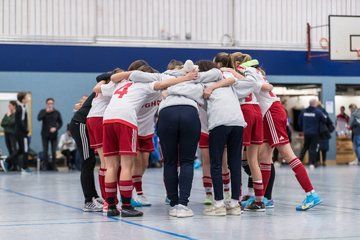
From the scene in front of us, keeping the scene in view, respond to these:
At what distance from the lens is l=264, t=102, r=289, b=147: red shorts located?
859 centimetres

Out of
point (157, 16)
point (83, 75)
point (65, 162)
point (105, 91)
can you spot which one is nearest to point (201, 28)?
point (157, 16)

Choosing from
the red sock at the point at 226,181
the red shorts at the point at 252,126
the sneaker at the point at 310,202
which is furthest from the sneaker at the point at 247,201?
the red shorts at the point at 252,126

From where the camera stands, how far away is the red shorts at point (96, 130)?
28.2ft

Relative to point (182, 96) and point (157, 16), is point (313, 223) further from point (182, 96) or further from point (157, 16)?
point (157, 16)

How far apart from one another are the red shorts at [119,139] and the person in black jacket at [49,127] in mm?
12531

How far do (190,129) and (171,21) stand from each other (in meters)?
16.7

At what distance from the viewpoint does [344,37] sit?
71.5 ft

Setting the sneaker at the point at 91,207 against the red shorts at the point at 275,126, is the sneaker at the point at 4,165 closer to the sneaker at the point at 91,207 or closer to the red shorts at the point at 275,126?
the sneaker at the point at 91,207

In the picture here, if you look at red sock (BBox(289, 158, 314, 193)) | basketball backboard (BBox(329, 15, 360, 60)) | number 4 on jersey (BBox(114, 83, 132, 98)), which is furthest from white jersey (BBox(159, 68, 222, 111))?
basketball backboard (BBox(329, 15, 360, 60))

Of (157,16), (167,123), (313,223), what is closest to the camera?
(313,223)

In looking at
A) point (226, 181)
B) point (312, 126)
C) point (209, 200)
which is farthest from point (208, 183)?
point (312, 126)

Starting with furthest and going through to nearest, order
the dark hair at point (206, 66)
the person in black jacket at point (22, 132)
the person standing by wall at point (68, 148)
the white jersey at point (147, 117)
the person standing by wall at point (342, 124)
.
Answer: the person standing by wall at point (342, 124) < the person standing by wall at point (68, 148) < the person in black jacket at point (22, 132) < the white jersey at point (147, 117) < the dark hair at point (206, 66)

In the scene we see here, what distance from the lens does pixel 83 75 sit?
75.4 ft

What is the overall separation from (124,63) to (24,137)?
15.5 ft
